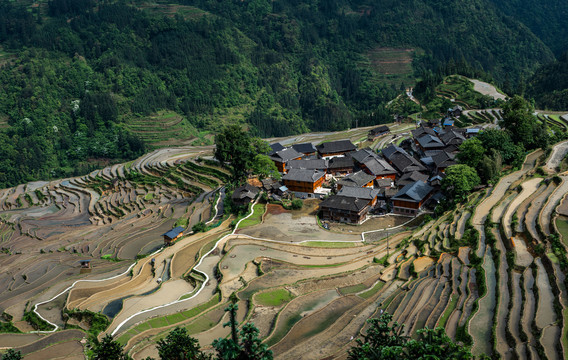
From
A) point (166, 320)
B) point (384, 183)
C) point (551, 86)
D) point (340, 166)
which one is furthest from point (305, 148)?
point (551, 86)

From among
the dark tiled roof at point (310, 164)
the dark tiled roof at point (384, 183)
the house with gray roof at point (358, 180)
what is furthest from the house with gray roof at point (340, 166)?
the dark tiled roof at point (384, 183)

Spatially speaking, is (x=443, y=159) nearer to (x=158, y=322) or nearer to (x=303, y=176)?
(x=303, y=176)

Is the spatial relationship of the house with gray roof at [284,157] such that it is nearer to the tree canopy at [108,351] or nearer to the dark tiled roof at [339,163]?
the dark tiled roof at [339,163]

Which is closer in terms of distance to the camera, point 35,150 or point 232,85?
point 35,150

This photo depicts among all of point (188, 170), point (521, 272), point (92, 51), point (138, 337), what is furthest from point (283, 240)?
point (92, 51)

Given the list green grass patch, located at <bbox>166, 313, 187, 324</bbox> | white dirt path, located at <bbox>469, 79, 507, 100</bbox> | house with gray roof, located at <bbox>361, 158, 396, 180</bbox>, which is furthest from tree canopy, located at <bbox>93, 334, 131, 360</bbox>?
white dirt path, located at <bbox>469, 79, 507, 100</bbox>

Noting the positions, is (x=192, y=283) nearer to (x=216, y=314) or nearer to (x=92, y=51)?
Result: (x=216, y=314)
